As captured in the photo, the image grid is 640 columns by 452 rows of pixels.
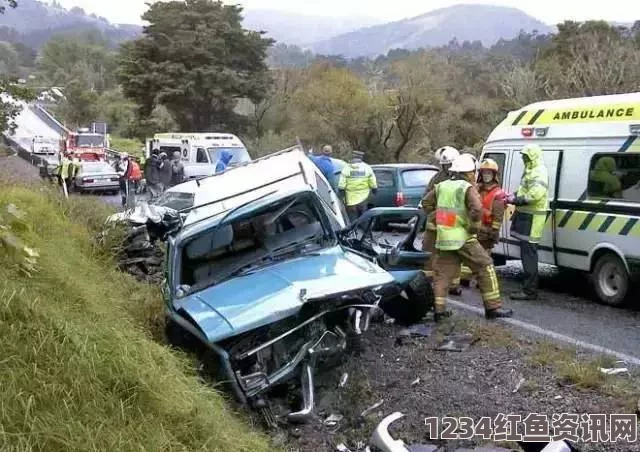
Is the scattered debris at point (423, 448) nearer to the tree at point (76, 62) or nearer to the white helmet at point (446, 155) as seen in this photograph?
→ the white helmet at point (446, 155)

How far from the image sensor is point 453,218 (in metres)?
6.89

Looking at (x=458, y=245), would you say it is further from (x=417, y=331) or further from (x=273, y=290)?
(x=273, y=290)

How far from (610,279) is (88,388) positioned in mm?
6106

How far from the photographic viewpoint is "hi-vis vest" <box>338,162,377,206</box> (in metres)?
12.1

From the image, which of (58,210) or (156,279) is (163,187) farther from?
(156,279)

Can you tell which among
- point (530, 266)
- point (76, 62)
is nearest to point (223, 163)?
point (530, 266)

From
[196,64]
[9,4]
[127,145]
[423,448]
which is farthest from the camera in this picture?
[127,145]

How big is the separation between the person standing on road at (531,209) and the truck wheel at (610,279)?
67 cm

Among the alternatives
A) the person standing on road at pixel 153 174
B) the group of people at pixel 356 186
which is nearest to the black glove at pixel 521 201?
the group of people at pixel 356 186

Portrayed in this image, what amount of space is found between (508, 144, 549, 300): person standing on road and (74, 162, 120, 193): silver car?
1946 centimetres

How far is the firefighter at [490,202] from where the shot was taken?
320 inches

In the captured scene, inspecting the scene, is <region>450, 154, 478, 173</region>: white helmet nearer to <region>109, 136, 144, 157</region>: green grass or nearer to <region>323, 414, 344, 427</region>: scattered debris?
<region>323, 414, 344, 427</region>: scattered debris

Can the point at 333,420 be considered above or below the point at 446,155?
below

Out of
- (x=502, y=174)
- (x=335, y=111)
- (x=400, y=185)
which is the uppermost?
(x=335, y=111)
